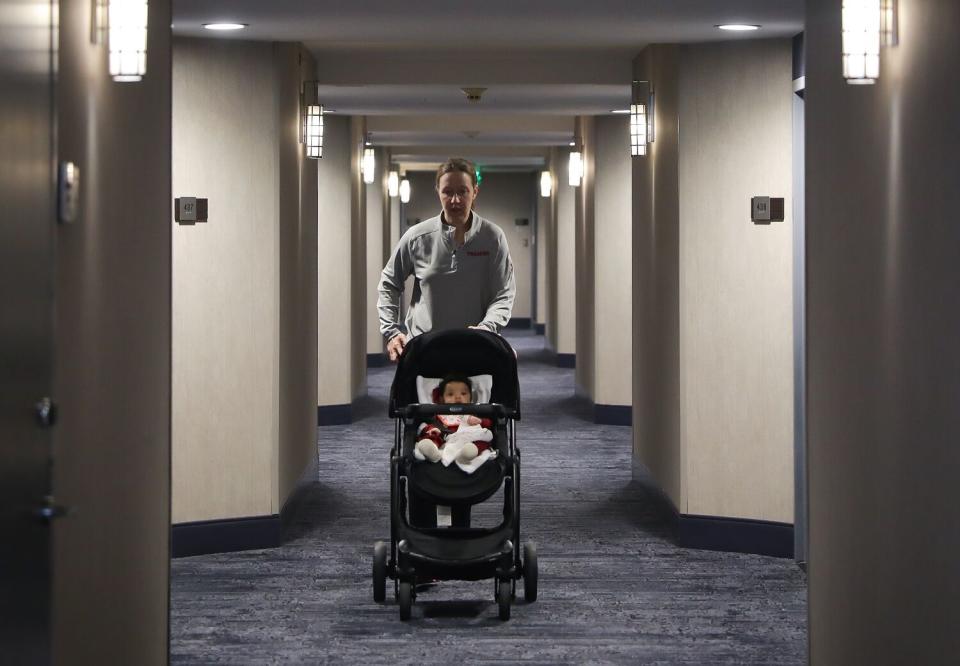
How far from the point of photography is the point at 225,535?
5.86 metres

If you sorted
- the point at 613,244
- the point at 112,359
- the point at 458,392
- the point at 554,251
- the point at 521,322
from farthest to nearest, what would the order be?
the point at 521,322 → the point at 554,251 → the point at 613,244 → the point at 458,392 → the point at 112,359

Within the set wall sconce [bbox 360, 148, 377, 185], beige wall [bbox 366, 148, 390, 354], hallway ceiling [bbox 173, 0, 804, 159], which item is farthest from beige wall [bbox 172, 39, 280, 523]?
beige wall [bbox 366, 148, 390, 354]

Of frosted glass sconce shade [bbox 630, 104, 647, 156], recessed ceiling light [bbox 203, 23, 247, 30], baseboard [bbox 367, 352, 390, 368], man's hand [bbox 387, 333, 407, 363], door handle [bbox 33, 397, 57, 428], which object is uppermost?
recessed ceiling light [bbox 203, 23, 247, 30]

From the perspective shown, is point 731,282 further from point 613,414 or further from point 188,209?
point 613,414

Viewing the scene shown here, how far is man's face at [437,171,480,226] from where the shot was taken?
5273mm

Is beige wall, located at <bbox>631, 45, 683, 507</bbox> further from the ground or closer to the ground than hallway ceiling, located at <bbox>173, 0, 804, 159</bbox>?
closer to the ground

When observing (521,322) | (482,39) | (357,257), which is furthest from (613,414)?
(521,322)

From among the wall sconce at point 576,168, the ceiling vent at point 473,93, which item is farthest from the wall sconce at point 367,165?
the ceiling vent at point 473,93

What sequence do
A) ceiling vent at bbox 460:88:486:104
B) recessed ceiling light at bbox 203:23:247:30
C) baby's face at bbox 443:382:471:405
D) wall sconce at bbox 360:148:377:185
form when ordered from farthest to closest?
1. wall sconce at bbox 360:148:377:185
2. ceiling vent at bbox 460:88:486:104
3. recessed ceiling light at bbox 203:23:247:30
4. baby's face at bbox 443:382:471:405

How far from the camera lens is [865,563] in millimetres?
3072

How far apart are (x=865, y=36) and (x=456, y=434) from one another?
7.34 ft

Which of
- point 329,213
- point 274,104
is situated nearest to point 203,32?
point 274,104

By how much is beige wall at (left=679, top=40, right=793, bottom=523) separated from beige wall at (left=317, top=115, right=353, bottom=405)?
4.32 meters

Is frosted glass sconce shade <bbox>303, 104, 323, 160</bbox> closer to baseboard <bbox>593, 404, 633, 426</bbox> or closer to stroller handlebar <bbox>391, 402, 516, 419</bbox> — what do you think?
stroller handlebar <bbox>391, 402, 516, 419</bbox>
